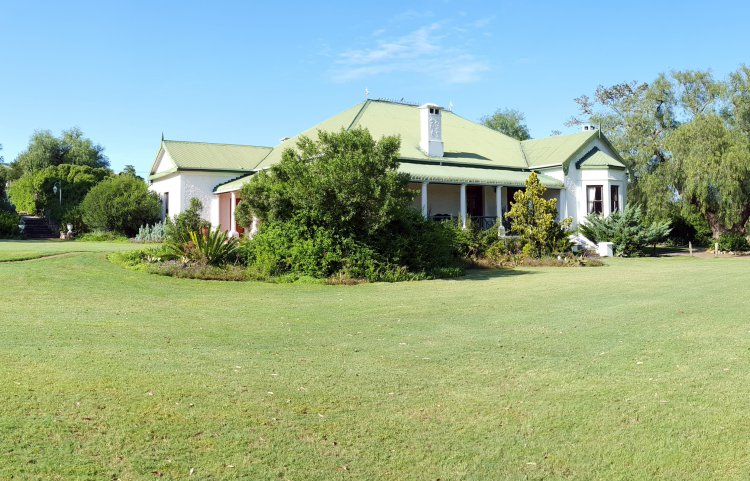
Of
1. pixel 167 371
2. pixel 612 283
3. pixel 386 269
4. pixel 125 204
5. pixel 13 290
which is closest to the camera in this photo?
pixel 167 371

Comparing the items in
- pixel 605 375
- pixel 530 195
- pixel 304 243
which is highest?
pixel 530 195

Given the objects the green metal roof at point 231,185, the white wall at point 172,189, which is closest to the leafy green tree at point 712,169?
the green metal roof at point 231,185

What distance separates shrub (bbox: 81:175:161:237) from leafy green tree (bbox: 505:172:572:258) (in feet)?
65.9

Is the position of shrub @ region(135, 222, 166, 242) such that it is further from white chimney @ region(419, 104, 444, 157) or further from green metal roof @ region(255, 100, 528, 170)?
white chimney @ region(419, 104, 444, 157)

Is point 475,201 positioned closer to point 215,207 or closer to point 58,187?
point 215,207

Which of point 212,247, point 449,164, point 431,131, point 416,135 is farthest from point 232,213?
point 212,247

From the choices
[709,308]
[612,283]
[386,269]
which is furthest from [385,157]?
[709,308]

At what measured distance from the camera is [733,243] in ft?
98.5

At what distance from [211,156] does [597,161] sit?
65.9 ft

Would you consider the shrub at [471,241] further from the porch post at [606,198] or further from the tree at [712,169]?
the tree at [712,169]

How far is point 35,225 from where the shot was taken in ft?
132

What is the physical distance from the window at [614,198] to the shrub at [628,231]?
3.10m

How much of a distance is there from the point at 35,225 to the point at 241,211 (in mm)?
28638

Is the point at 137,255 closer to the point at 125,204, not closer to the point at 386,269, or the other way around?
the point at 386,269
